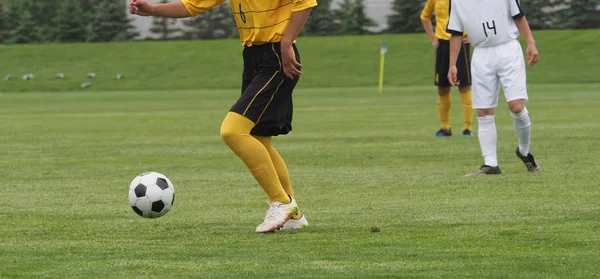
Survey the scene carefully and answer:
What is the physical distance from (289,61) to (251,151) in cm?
67

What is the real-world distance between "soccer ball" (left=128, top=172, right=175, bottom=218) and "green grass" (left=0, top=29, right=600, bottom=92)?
39005 mm

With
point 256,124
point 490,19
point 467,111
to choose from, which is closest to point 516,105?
point 490,19

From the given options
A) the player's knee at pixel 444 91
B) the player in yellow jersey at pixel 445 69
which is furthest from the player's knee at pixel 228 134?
the player's knee at pixel 444 91

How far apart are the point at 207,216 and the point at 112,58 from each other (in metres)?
47.2

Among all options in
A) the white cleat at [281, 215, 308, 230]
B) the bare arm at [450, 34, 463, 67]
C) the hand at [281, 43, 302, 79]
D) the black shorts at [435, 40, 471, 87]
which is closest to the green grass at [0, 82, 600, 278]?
the white cleat at [281, 215, 308, 230]

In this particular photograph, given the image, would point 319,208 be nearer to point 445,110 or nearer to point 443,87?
point 445,110

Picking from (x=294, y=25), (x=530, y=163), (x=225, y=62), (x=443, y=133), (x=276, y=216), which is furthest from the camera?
(x=225, y=62)

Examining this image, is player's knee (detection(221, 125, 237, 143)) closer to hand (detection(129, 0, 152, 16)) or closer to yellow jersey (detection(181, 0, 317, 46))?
yellow jersey (detection(181, 0, 317, 46))

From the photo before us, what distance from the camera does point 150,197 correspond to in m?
8.22

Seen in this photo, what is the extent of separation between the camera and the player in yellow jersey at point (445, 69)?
1800 cm

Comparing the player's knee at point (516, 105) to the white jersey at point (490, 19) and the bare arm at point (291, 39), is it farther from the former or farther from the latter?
the bare arm at point (291, 39)

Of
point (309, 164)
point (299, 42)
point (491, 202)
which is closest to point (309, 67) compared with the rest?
point (299, 42)

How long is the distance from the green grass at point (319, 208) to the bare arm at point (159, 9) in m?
1.48

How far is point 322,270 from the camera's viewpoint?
20.4ft
